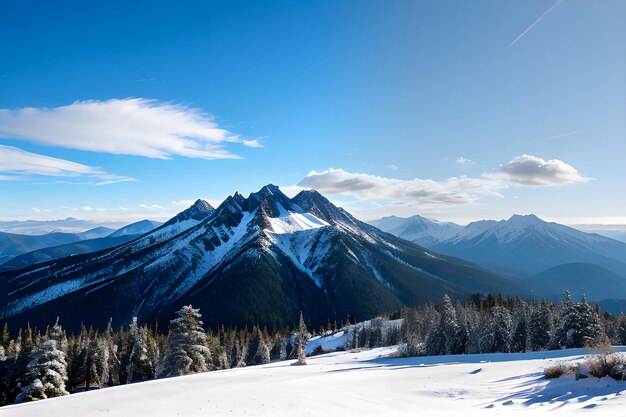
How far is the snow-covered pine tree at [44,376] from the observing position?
145 ft

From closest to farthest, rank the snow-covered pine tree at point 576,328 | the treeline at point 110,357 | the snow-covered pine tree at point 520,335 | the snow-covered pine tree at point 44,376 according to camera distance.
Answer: the snow-covered pine tree at point 44,376 < the treeline at point 110,357 < the snow-covered pine tree at point 576,328 < the snow-covered pine tree at point 520,335

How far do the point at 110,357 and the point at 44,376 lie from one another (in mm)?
39362

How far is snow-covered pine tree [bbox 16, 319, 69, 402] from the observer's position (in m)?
44.3

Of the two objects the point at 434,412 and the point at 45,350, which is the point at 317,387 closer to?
the point at 434,412

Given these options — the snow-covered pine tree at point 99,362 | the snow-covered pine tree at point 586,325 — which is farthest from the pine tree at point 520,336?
the snow-covered pine tree at point 99,362

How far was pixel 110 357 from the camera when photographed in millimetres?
81875

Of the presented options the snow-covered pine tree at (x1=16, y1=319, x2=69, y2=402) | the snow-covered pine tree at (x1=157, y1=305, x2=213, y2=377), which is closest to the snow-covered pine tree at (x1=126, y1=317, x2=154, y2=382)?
A: the snow-covered pine tree at (x1=16, y1=319, x2=69, y2=402)

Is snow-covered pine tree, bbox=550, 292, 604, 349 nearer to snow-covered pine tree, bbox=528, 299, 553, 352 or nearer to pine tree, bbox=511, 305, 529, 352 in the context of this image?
snow-covered pine tree, bbox=528, 299, 553, 352

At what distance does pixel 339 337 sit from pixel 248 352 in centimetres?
4981

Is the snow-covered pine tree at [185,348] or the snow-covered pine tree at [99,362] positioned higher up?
the snow-covered pine tree at [185,348]

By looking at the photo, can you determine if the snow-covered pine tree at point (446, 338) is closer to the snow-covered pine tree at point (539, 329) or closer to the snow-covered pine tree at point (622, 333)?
the snow-covered pine tree at point (539, 329)

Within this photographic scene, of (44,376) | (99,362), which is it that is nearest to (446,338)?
(44,376)

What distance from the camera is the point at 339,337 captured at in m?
162

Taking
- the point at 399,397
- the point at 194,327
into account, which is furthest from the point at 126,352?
the point at 399,397
